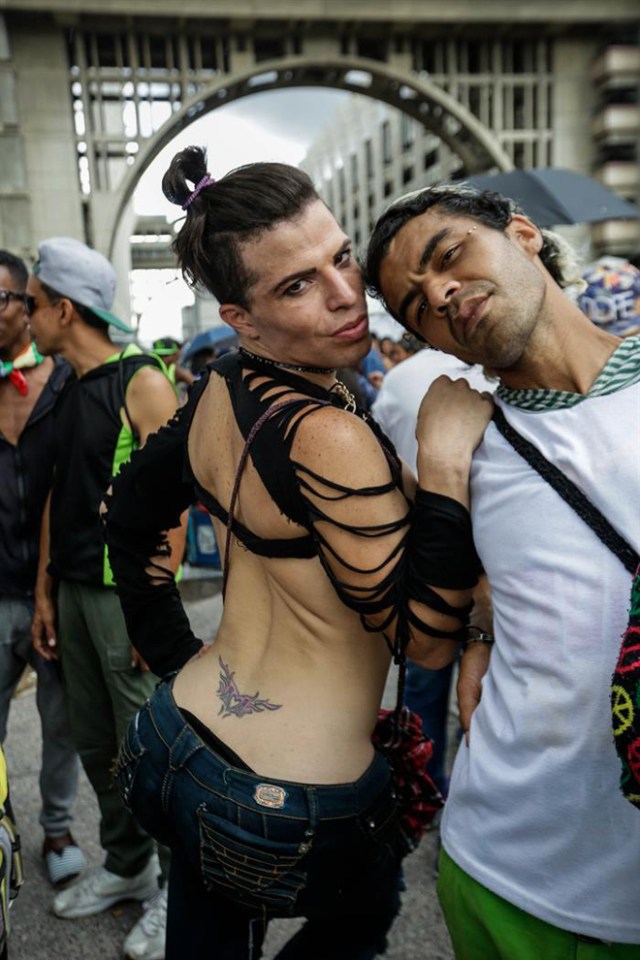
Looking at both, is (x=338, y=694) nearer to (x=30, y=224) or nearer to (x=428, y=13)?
(x=30, y=224)

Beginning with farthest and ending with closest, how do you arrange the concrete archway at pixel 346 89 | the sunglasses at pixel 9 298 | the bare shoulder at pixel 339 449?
the concrete archway at pixel 346 89, the sunglasses at pixel 9 298, the bare shoulder at pixel 339 449

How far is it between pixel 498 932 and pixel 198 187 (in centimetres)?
153

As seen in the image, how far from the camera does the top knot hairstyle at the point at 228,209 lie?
151 cm

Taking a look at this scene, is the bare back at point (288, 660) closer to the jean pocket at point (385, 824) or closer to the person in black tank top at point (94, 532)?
the jean pocket at point (385, 824)

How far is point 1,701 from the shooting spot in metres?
3.10

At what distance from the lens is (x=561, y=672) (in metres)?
1.26

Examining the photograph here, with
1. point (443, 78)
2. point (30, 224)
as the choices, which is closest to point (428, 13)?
point (443, 78)

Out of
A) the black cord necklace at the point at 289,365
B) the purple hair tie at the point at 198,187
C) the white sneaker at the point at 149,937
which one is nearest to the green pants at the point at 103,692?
the white sneaker at the point at 149,937

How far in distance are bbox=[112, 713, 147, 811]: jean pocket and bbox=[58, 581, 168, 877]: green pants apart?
1.00m

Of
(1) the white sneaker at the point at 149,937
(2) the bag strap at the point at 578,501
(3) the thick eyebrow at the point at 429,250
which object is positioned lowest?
(1) the white sneaker at the point at 149,937

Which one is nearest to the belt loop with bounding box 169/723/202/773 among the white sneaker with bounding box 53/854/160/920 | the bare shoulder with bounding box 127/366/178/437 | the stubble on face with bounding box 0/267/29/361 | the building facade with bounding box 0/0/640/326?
the bare shoulder with bounding box 127/366/178/437

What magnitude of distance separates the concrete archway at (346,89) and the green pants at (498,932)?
55.6 feet

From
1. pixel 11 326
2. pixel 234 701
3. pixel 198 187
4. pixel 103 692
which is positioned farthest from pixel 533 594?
pixel 11 326

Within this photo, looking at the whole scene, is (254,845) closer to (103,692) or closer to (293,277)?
(293,277)
